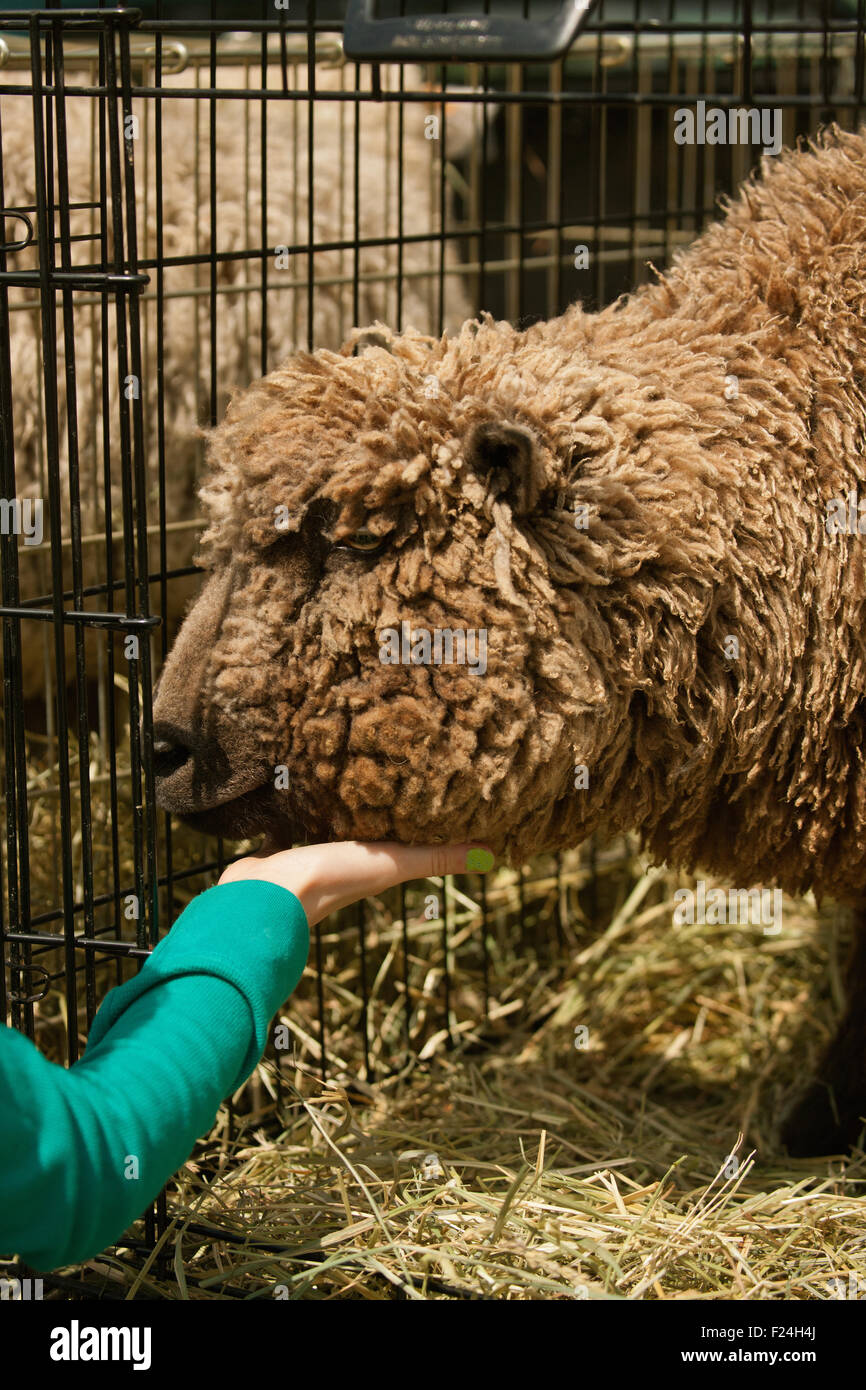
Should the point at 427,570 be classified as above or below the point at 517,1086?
above

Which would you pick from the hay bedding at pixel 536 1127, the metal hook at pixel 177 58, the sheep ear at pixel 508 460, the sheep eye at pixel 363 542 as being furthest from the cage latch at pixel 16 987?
the metal hook at pixel 177 58

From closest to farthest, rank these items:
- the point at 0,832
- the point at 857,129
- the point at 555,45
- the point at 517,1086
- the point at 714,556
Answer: the point at 555,45, the point at 714,556, the point at 857,129, the point at 517,1086, the point at 0,832

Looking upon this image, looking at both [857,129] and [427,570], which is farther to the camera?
[857,129]

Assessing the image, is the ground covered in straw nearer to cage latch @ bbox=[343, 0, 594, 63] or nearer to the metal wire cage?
the metal wire cage

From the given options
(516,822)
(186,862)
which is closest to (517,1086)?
(186,862)

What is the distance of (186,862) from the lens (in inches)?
151

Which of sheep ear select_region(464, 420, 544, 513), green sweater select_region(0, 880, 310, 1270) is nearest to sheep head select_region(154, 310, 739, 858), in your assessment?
sheep ear select_region(464, 420, 544, 513)

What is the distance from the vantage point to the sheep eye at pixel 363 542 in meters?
2.12

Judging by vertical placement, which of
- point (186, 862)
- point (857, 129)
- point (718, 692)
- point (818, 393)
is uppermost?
point (857, 129)

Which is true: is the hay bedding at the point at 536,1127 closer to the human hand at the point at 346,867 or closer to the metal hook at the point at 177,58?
the human hand at the point at 346,867

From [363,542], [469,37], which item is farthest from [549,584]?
[469,37]

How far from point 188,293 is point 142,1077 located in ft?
7.32
